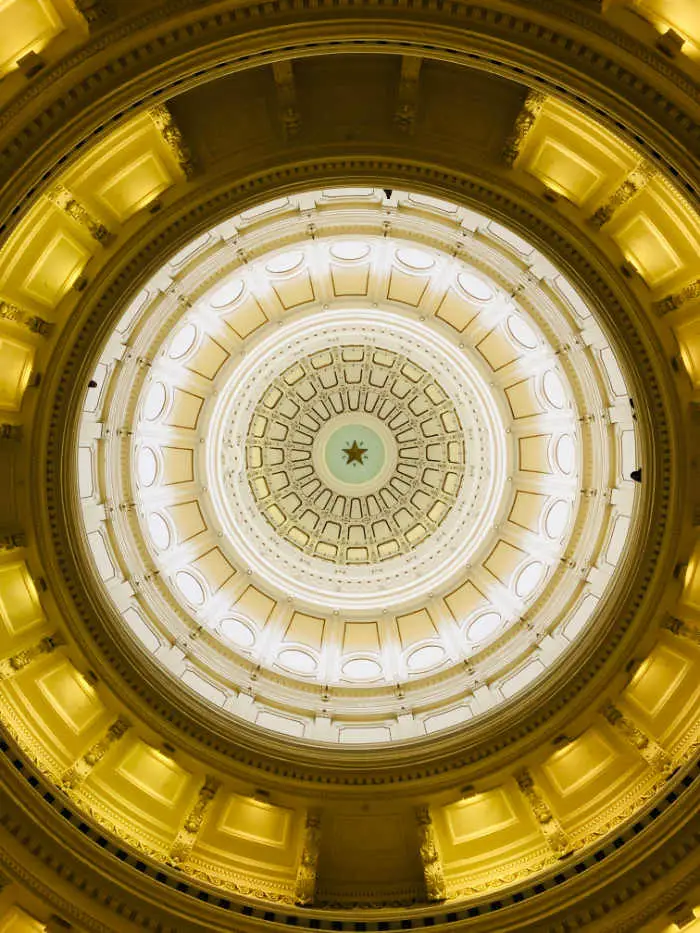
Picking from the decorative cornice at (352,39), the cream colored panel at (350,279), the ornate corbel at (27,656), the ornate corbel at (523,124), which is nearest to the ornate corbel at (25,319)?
the decorative cornice at (352,39)

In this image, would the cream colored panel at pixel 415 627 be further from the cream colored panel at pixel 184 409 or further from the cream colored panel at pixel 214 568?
the cream colored panel at pixel 184 409

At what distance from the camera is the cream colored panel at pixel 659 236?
435 inches

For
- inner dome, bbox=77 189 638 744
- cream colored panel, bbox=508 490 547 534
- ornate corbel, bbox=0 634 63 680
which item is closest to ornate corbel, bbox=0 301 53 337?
inner dome, bbox=77 189 638 744

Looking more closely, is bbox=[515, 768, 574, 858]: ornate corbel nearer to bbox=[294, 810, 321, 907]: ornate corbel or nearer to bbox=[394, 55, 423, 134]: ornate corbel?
bbox=[294, 810, 321, 907]: ornate corbel

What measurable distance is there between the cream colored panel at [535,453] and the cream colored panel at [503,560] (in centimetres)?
238

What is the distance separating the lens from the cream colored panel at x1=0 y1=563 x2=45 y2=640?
12766 millimetres

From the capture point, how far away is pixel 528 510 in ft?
66.2

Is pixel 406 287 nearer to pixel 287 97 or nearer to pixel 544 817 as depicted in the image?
pixel 287 97

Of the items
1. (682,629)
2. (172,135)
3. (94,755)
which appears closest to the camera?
(172,135)

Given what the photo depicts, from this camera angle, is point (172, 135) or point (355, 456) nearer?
point (172, 135)

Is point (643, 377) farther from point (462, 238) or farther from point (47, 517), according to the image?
point (47, 517)

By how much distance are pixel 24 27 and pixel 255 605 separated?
15649mm

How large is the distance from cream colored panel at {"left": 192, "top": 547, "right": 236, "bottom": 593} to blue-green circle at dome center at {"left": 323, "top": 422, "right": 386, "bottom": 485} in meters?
5.17

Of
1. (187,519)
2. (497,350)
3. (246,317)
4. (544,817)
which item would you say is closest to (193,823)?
(544,817)
